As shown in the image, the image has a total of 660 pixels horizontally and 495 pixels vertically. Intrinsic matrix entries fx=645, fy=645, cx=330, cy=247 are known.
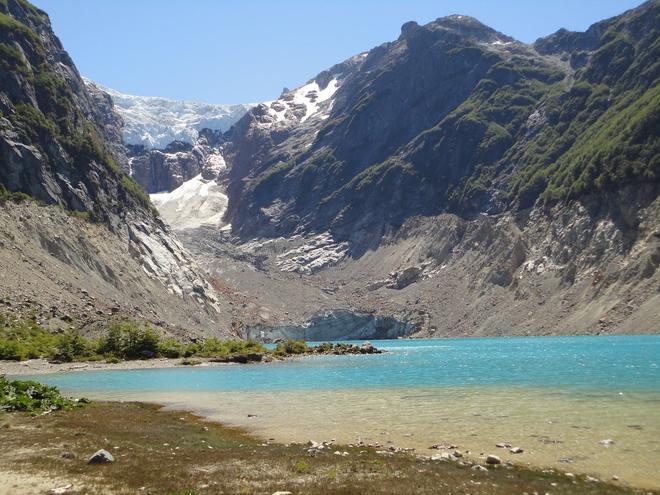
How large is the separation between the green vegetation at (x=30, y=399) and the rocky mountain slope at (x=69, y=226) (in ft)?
157

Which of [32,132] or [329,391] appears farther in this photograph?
[32,132]

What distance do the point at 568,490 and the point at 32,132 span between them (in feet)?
407

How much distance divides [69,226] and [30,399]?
83947 mm

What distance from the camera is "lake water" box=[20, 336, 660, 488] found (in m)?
22.9

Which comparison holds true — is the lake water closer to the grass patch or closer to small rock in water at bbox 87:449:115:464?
the grass patch

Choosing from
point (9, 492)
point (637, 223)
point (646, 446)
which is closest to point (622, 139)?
point (637, 223)

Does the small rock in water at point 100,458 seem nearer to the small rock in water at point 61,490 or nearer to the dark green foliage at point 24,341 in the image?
the small rock in water at point 61,490

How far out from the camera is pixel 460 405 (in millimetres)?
34906

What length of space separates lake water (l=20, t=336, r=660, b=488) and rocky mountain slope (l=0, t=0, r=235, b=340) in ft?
103

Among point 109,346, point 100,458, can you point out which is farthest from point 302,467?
point 109,346

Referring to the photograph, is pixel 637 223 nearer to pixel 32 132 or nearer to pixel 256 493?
pixel 32 132

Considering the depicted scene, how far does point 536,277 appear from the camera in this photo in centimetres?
17075

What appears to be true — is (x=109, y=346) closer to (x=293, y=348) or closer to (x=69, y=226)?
(x=293, y=348)

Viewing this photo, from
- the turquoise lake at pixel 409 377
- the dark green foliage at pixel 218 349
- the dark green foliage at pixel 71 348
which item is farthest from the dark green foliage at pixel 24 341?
the dark green foliage at pixel 218 349
